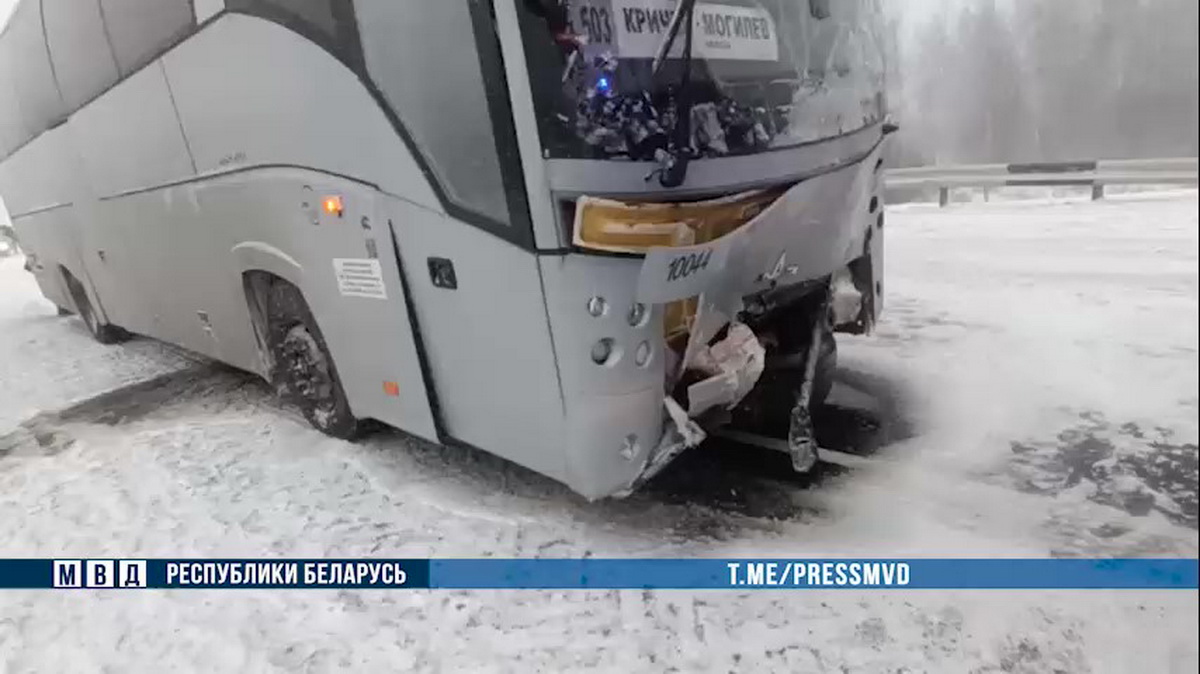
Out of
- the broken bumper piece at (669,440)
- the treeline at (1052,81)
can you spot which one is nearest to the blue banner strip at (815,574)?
the broken bumper piece at (669,440)

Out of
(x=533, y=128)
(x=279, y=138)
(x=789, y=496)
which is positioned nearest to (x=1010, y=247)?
(x=789, y=496)

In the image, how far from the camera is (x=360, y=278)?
2.82 meters

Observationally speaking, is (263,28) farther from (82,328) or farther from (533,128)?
(82,328)

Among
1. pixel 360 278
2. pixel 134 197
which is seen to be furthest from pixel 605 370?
pixel 134 197

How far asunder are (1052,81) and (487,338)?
155 centimetres

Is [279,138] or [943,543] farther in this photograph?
[279,138]

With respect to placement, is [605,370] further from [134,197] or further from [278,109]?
[134,197]

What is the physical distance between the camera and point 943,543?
1.88 meters

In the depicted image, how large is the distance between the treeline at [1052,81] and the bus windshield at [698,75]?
235 millimetres

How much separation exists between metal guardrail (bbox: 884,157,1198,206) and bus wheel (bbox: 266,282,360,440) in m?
2.28

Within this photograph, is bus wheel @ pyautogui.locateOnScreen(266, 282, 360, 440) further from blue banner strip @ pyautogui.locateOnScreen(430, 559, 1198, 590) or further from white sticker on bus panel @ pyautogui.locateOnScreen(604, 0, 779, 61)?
white sticker on bus panel @ pyautogui.locateOnScreen(604, 0, 779, 61)

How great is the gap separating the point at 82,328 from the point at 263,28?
2066 millimetres

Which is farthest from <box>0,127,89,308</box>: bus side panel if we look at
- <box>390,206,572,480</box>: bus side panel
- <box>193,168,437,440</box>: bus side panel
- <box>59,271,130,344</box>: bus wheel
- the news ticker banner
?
<box>390,206,572,480</box>: bus side panel

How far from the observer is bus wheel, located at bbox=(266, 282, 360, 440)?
3.30 meters
